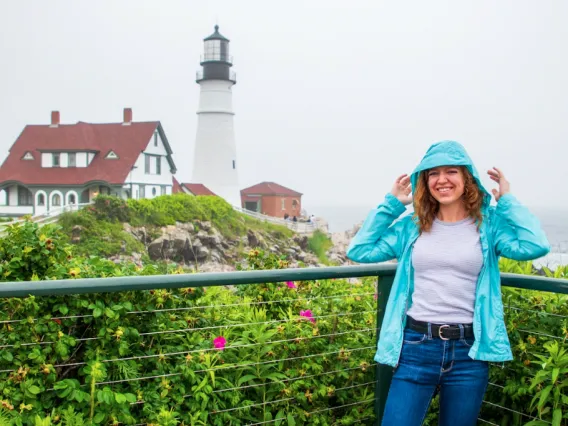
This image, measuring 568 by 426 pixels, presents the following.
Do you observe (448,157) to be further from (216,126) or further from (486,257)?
(216,126)

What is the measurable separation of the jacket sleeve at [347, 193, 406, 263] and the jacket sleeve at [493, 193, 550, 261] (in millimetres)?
392

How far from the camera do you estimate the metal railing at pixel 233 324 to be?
2754 mm

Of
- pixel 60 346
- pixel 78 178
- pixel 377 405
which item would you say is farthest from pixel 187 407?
pixel 78 178

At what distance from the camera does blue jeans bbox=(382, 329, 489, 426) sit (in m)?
2.57

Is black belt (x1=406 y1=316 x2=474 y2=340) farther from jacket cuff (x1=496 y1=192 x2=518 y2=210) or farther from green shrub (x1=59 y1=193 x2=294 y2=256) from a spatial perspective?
green shrub (x1=59 y1=193 x2=294 y2=256)

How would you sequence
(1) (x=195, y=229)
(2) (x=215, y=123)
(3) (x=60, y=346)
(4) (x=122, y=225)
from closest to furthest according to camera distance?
(3) (x=60, y=346) < (4) (x=122, y=225) < (1) (x=195, y=229) < (2) (x=215, y=123)

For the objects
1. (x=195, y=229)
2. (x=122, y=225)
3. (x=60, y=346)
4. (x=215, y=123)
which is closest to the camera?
(x=60, y=346)

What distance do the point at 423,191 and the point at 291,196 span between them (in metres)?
63.4

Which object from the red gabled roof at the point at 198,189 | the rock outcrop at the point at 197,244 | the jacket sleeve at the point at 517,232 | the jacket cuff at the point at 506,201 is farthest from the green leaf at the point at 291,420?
the red gabled roof at the point at 198,189

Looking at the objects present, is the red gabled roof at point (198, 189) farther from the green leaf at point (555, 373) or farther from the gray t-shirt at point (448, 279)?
the gray t-shirt at point (448, 279)

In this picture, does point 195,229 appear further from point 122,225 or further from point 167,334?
point 167,334

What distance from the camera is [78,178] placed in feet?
146

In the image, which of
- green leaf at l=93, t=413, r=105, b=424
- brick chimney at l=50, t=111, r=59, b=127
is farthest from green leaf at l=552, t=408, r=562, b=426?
brick chimney at l=50, t=111, r=59, b=127

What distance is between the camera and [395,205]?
2877 mm
